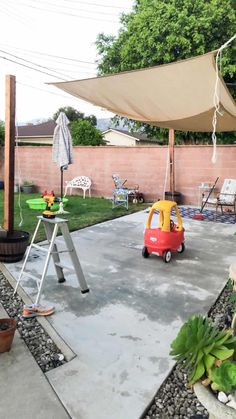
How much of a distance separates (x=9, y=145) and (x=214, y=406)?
12.6ft

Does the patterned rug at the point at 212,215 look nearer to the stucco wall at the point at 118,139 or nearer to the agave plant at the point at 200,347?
the agave plant at the point at 200,347

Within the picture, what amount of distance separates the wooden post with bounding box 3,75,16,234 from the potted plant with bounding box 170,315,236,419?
339 cm

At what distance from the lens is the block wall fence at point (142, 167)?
365 inches

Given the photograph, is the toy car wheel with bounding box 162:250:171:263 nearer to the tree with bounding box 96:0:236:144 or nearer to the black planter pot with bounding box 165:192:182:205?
the black planter pot with bounding box 165:192:182:205

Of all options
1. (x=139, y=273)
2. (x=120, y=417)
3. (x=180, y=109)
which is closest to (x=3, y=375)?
(x=120, y=417)

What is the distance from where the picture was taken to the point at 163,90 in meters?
4.02

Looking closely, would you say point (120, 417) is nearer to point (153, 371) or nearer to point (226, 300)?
point (153, 371)

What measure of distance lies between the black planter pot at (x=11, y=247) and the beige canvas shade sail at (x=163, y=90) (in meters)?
2.17

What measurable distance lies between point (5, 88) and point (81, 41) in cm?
1181

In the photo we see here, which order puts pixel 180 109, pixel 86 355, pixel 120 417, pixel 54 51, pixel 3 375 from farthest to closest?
pixel 54 51
pixel 180 109
pixel 86 355
pixel 3 375
pixel 120 417

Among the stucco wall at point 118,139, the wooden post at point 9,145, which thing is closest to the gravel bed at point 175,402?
the wooden post at point 9,145

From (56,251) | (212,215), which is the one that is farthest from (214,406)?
(212,215)

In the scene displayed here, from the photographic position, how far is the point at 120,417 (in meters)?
1.86

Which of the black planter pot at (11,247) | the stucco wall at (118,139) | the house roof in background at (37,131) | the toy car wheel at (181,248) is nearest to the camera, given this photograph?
the black planter pot at (11,247)
